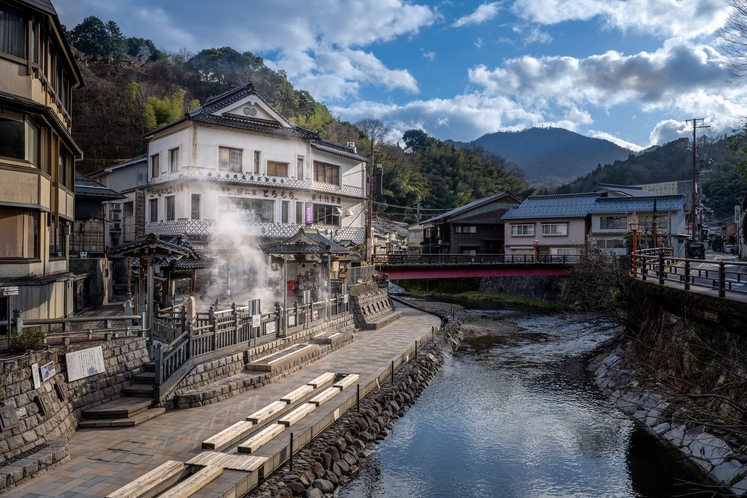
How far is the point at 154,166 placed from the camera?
36.1 metres

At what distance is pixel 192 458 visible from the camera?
10180 millimetres

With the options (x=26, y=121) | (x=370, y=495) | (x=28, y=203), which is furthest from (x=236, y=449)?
(x=26, y=121)

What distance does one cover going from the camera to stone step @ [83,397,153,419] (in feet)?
39.1

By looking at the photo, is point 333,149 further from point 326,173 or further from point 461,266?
point 461,266

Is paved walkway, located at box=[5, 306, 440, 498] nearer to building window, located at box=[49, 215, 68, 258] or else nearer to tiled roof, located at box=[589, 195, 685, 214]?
building window, located at box=[49, 215, 68, 258]

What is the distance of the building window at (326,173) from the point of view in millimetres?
38375

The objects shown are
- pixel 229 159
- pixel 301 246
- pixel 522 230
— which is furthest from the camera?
pixel 522 230

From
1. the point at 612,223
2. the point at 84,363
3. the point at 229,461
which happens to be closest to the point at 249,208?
the point at 84,363

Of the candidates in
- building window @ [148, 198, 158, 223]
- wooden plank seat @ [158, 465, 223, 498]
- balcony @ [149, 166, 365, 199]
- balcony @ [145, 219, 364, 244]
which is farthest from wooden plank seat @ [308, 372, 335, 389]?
building window @ [148, 198, 158, 223]

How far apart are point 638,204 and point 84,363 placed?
5224 cm

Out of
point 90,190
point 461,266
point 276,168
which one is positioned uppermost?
point 276,168

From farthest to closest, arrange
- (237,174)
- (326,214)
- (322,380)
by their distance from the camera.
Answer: (326,214) → (237,174) → (322,380)

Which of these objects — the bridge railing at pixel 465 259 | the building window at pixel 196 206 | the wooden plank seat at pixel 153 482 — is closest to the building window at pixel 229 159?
the building window at pixel 196 206

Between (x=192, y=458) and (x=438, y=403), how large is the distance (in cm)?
1117
